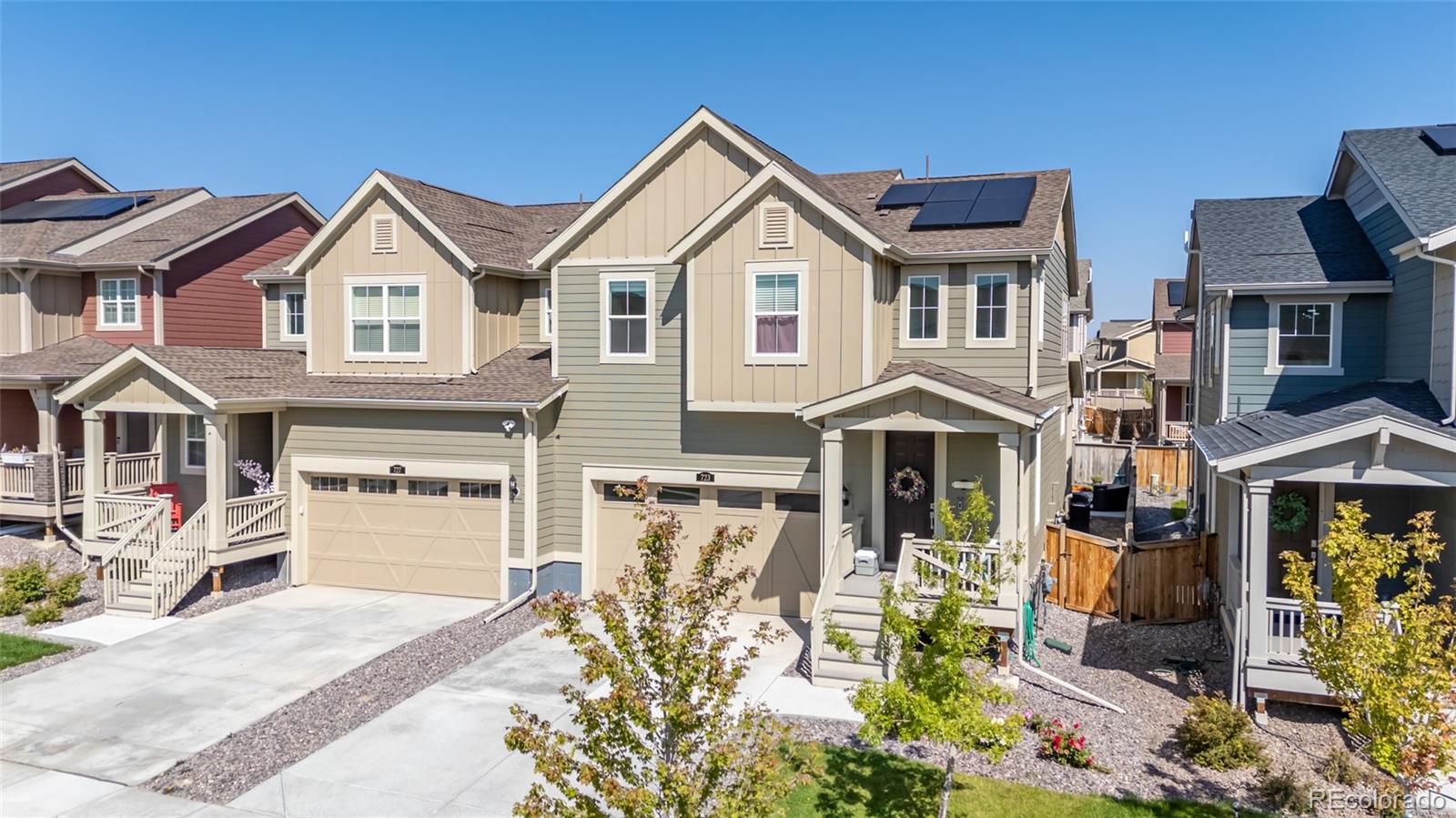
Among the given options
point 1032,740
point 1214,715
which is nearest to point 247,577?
point 1032,740

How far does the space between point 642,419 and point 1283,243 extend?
11.1 metres

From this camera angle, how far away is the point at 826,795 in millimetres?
9117

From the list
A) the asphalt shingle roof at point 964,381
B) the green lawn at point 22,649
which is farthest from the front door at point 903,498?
the green lawn at point 22,649

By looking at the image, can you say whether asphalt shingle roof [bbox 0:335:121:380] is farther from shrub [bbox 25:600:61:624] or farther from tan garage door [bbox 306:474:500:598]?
tan garage door [bbox 306:474:500:598]

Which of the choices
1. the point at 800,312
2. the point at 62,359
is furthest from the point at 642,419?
the point at 62,359

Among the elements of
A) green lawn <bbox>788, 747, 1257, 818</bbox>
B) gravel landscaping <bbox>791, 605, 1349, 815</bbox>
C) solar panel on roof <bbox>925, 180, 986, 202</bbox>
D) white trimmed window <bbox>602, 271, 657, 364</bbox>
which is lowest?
green lawn <bbox>788, 747, 1257, 818</bbox>

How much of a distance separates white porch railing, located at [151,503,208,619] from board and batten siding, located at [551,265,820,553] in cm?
601

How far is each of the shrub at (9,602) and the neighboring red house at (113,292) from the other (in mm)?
4302

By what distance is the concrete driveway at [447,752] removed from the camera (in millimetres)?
9164

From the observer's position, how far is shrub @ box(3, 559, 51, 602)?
15.9m

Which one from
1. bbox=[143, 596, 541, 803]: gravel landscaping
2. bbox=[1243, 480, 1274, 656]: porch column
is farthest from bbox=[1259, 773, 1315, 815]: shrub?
bbox=[143, 596, 541, 803]: gravel landscaping

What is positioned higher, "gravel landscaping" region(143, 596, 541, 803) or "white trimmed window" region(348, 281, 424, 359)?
"white trimmed window" region(348, 281, 424, 359)

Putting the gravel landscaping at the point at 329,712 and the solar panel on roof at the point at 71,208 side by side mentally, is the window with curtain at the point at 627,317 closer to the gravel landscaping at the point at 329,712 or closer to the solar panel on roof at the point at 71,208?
the gravel landscaping at the point at 329,712

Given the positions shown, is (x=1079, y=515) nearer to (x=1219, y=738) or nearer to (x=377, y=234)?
(x=1219, y=738)
